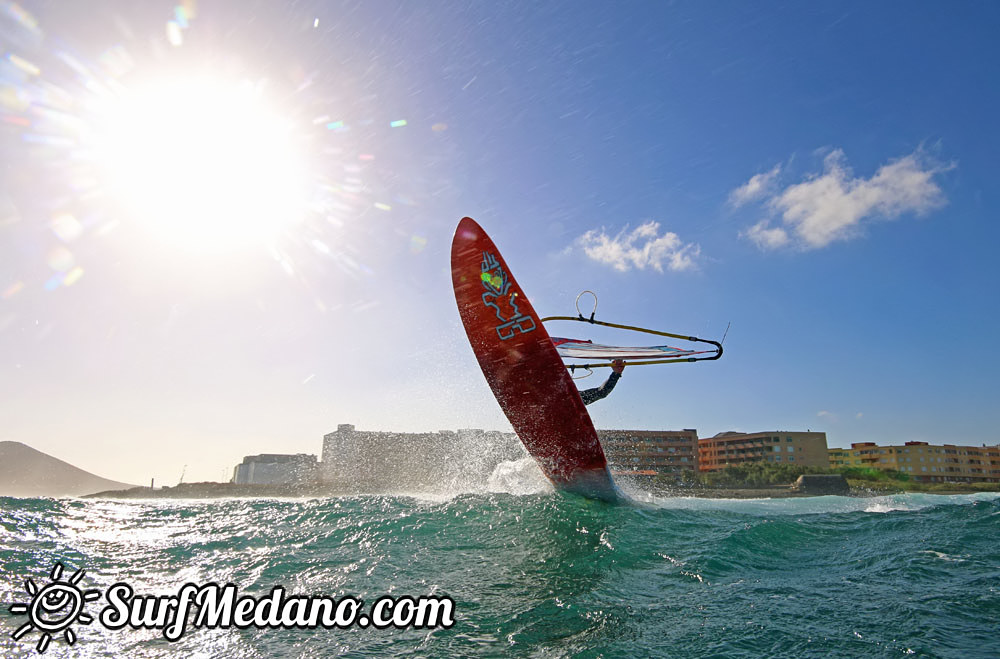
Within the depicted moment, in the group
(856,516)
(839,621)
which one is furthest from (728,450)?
(839,621)

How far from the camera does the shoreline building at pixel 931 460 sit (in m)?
81.2

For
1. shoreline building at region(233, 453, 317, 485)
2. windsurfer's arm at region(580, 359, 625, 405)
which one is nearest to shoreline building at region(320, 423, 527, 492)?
shoreline building at region(233, 453, 317, 485)

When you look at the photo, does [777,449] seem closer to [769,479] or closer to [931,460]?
[769,479]

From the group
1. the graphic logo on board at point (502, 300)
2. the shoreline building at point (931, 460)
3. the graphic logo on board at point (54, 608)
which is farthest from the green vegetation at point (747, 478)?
the graphic logo on board at point (54, 608)

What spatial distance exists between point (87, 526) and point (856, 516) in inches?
551

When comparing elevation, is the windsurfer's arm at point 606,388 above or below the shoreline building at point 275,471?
above

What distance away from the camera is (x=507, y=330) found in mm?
8391

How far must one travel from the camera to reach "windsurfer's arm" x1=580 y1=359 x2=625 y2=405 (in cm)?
916

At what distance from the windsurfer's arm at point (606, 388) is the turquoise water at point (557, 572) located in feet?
6.36

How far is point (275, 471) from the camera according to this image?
79.9m

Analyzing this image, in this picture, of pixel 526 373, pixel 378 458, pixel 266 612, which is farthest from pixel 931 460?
pixel 266 612

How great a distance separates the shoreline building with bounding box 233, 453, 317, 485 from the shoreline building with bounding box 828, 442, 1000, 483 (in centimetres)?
8984

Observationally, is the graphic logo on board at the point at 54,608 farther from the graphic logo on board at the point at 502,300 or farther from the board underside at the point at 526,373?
the graphic logo on board at the point at 502,300

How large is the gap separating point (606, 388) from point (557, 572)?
4.77 meters
